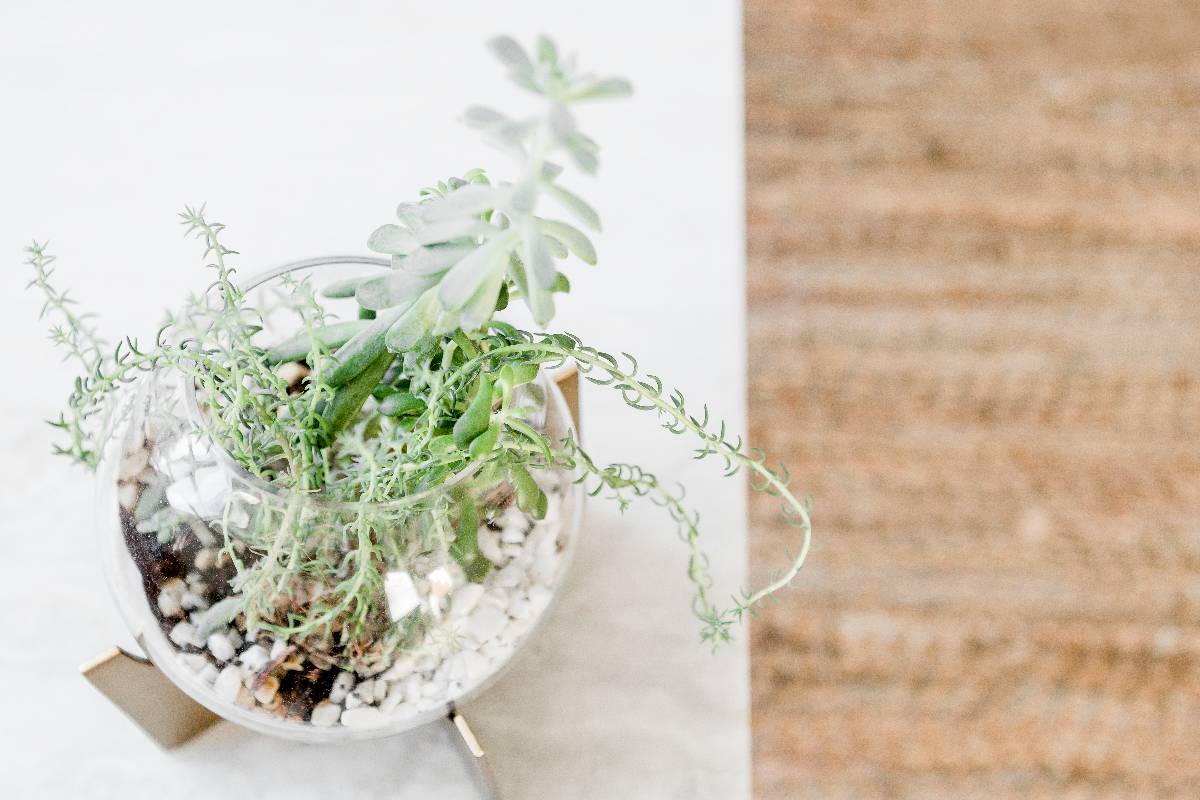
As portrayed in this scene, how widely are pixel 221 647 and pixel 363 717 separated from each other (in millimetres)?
77

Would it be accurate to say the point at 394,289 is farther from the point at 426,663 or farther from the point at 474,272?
the point at 426,663

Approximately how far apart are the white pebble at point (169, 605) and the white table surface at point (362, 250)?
0.53 feet

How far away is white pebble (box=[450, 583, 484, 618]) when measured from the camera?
56 centimetres

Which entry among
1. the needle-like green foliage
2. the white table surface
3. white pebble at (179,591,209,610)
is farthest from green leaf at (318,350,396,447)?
the white table surface

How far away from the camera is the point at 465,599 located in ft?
1.86

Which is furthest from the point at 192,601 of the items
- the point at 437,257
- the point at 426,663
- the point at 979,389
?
the point at 979,389

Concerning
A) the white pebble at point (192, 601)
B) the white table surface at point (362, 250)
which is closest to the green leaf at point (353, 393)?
the white pebble at point (192, 601)

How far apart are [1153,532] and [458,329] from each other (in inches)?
21.1

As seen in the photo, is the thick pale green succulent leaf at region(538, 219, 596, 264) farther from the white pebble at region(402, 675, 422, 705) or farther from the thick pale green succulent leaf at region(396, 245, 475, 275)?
the white pebble at region(402, 675, 422, 705)

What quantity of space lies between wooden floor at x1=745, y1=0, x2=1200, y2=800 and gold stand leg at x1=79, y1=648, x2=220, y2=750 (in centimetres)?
34

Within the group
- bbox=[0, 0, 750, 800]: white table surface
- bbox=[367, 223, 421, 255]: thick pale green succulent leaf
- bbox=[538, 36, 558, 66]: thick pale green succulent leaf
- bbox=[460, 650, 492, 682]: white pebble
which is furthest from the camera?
bbox=[0, 0, 750, 800]: white table surface

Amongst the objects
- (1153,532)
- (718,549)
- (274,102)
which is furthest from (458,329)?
(1153,532)

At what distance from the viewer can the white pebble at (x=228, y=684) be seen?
1.87 feet

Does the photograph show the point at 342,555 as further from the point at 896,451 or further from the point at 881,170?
the point at 881,170
